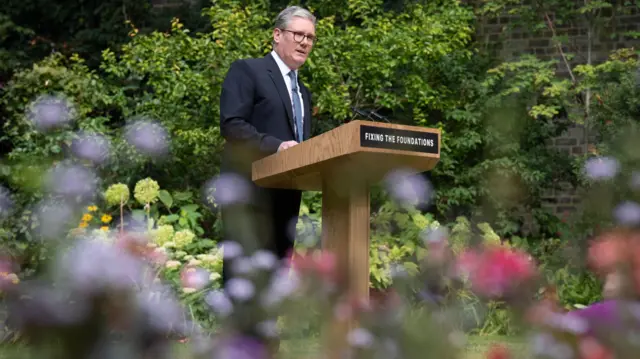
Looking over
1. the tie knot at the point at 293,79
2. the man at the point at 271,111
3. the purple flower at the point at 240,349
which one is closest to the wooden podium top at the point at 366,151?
the man at the point at 271,111

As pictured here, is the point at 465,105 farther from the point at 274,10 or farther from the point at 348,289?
the point at 348,289

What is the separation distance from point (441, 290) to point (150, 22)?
9.31 metres

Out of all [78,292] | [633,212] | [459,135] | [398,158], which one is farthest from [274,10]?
[78,292]

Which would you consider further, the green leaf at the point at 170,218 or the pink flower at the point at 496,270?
the green leaf at the point at 170,218

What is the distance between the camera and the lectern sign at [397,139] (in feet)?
6.67

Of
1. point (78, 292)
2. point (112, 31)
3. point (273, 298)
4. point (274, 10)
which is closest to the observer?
point (78, 292)

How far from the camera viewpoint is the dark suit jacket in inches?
118

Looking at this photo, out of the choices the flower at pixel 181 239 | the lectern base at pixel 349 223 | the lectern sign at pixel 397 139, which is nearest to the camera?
→ the lectern sign at pixel 397 139

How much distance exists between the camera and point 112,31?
32.0 ft

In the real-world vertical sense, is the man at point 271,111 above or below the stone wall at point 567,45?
below

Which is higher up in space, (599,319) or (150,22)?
(150,22)

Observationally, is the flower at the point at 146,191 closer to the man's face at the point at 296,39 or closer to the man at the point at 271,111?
the man at the point at 271,111

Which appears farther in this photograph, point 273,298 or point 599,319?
point 273,298

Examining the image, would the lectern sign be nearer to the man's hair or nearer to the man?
the man
